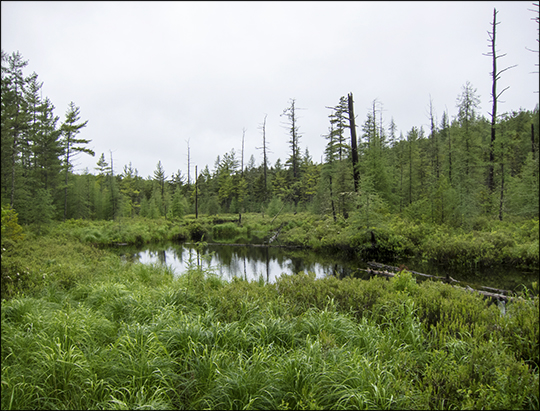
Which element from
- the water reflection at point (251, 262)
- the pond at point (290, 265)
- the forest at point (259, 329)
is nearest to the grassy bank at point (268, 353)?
the forest at point (259, 329)

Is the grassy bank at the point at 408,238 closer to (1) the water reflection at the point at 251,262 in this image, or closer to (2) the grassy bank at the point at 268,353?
(1) the water reflection at the point at 251,262

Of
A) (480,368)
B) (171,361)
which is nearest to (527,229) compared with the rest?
(480,368)

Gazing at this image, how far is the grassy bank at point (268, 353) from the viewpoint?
2.43 meters

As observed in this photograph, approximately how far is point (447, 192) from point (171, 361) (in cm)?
1574

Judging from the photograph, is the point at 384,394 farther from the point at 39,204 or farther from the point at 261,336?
the point at 39,204

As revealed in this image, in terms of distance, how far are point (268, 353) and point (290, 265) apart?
30.1 feet

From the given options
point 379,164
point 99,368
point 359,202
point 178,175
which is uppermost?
point 178,175

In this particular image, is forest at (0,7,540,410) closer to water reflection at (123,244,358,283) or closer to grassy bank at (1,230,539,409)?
grassy bank at (1,230,539,409)

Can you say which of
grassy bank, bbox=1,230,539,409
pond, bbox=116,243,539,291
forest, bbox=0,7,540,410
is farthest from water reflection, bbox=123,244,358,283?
grassy bank, bbox=1,230,539,409

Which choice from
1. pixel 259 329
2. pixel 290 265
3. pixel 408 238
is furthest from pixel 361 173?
pixel 259 329

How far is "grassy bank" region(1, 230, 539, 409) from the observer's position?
7.96 ft

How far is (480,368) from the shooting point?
104 inches

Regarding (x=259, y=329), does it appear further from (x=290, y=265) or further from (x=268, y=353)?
(x=290, y=265)

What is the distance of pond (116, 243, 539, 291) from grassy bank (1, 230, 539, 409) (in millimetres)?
2125
